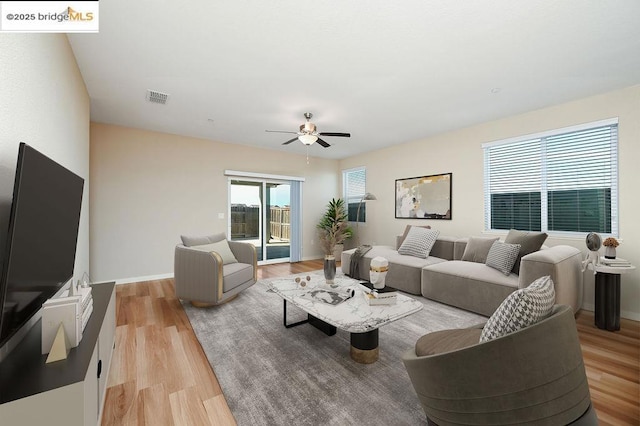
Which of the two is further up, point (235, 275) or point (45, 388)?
point (45, 388)

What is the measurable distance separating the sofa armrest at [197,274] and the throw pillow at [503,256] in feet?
10.9

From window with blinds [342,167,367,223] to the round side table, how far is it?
408 cm

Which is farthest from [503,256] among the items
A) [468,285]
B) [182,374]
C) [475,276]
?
[182,374]

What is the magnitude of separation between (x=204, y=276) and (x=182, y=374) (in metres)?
1.24

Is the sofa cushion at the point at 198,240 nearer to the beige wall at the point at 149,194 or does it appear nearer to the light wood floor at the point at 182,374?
the light wood floor at the point at 182,374

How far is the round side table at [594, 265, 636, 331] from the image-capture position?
2.54 m

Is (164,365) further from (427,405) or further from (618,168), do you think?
(618,168)

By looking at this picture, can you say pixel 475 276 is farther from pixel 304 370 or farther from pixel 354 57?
pixel 354 57

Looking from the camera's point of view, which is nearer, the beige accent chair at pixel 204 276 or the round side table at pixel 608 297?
the round side table at pixel 608 297

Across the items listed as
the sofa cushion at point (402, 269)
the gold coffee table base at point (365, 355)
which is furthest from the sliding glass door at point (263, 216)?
the gold coffee table base at point (365, 355)

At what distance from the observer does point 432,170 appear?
475cm

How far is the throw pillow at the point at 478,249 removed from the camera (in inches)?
138

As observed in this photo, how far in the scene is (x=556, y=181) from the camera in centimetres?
346

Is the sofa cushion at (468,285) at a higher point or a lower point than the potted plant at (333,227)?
lower
